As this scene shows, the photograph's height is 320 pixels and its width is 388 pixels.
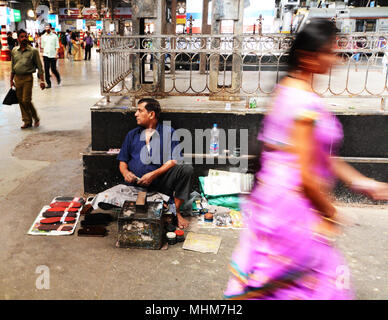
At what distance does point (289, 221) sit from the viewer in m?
1.77

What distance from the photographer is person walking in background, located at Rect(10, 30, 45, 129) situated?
727 cm

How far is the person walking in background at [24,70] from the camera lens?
23.9 feet

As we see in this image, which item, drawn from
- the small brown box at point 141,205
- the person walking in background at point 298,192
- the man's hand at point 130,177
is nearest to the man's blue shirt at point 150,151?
the man's hand at point 130,177

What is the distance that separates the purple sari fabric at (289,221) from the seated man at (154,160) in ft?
6.91

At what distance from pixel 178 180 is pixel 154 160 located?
12.9 inches

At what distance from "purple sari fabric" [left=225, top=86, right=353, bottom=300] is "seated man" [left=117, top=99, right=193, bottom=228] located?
2.10 metres

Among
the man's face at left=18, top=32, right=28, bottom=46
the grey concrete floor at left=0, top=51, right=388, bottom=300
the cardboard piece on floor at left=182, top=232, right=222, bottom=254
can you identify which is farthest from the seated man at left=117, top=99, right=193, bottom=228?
the man's face at left=18, top=32, right=28, bottom=46

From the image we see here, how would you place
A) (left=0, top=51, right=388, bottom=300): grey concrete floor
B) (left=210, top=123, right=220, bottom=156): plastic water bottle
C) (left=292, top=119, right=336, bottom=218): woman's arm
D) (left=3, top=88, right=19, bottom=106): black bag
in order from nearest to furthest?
(left=292, top=119, right=336, bottom=218): woman's arm → (left=0, top=51, right=388, bottom=300): grey concrete floor → (left=210, top=123, right=220, bottom=156): plastic water bottle → (left=3, top=88, right=19, bottom=106): black bag

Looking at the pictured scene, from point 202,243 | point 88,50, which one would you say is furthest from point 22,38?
point 88,50

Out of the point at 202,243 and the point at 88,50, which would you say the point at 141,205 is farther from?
the point at 88,50

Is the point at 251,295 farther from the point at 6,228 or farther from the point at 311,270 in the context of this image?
the point at 6,228

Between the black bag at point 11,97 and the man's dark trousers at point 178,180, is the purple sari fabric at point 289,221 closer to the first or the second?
the man's dark trousers at point 178,180

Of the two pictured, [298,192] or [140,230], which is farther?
[140,230]

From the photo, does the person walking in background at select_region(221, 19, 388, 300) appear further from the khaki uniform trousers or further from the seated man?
the khaki uniform trousers
